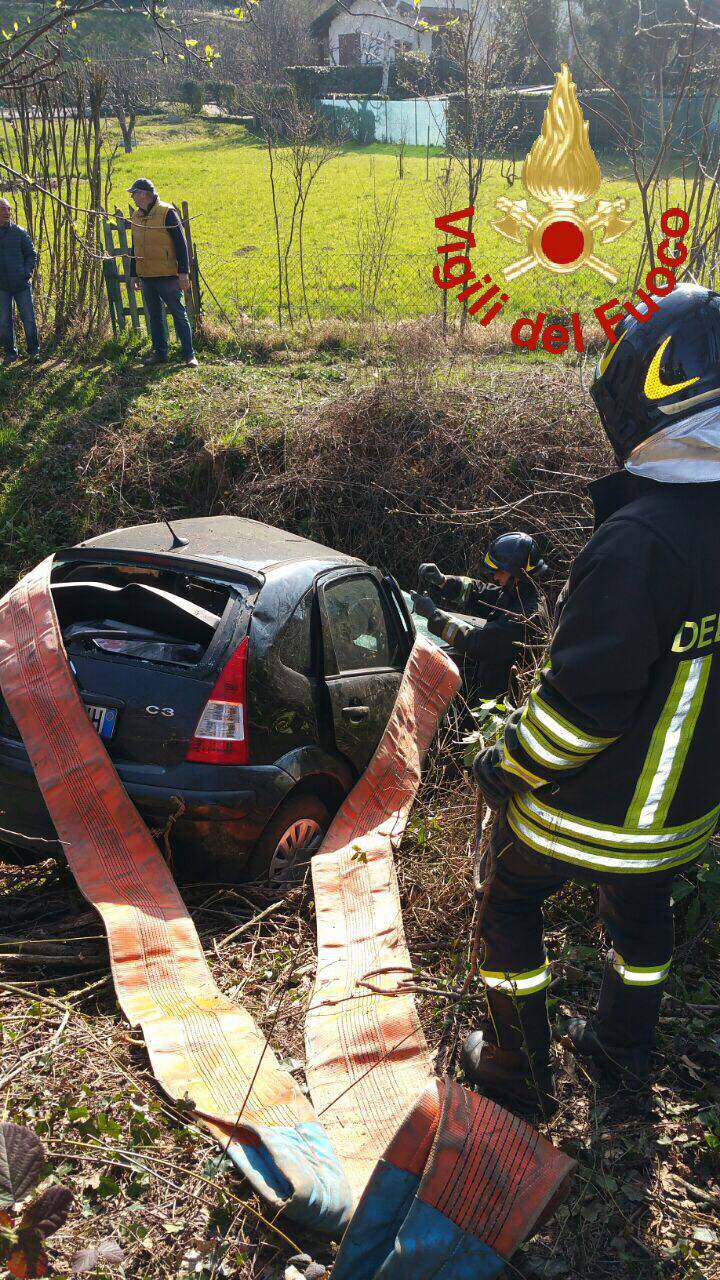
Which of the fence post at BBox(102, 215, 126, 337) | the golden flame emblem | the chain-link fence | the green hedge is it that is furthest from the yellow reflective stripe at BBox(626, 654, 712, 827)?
the green hedge

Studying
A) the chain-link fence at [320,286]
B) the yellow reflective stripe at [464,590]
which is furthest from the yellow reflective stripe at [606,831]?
the chain-link fence at [320,286]

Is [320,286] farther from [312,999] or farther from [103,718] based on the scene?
[312,999]

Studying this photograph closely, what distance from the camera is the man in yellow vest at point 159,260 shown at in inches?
446

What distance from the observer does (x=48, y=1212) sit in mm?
1623

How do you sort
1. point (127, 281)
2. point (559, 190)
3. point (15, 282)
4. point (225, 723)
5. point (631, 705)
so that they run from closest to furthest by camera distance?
1. point (631, 705)
2. point (225, 723)
3. point (559, 190)
4. point (15, 282)
5. point (127, 281)

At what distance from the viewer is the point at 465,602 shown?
5789 millimetres

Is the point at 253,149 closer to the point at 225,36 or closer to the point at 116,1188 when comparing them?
the point at 225,36

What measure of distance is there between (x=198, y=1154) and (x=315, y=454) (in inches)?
281

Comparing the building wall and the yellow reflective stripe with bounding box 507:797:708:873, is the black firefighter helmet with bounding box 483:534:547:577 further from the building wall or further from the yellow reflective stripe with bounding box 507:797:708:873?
the building wall

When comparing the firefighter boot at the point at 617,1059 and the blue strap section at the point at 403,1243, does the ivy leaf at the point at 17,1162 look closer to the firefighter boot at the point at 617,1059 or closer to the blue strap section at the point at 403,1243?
the blue strap section at the point at 403,1243

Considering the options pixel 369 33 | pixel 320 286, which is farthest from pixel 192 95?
pixel 320 286

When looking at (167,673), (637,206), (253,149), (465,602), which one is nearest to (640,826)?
(167,673)

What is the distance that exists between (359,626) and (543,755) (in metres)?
2.37

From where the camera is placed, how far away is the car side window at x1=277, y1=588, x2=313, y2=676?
428cm
